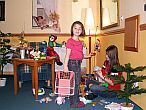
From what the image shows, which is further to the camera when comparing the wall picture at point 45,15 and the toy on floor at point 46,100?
the wall picture at point 45,15

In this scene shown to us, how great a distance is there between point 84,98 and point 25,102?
0.84m

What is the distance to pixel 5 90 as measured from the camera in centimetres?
445

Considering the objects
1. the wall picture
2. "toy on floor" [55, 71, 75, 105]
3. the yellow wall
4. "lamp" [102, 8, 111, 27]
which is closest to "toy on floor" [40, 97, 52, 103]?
"toy on floor" [55, 71, 75, 105]

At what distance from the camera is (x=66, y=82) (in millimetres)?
3273

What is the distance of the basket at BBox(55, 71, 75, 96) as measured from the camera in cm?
324

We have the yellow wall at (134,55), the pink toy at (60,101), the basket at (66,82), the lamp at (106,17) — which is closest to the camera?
the yellow wall at (134,55)

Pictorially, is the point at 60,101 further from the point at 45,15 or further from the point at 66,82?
the point at 45,15

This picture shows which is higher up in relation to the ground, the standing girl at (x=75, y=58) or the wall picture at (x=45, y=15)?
the wall picture at (x=45, y=15)

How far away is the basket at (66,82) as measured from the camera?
3.24 metres

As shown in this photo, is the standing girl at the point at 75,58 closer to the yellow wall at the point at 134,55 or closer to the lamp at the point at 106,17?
the yellow wall at the point at 134,55

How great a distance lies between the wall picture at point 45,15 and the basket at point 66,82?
124 inches

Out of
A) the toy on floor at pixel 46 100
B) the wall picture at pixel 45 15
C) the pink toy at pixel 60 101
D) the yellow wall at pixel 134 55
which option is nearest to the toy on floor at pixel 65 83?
the pink toy at pixel 60 101

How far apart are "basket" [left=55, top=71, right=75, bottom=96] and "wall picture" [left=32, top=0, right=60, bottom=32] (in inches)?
124

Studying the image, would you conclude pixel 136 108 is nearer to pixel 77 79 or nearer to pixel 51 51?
pixel 77 79
